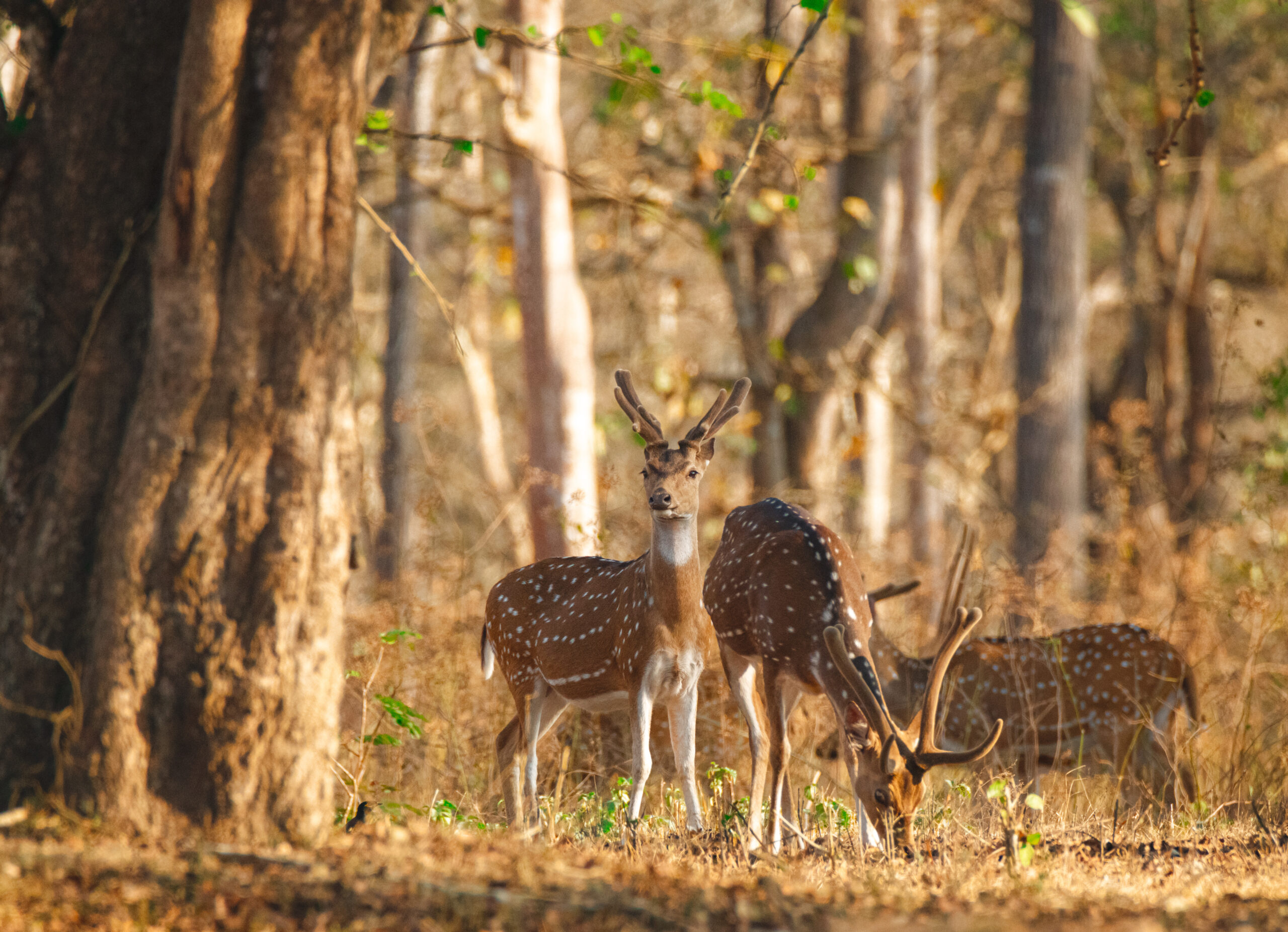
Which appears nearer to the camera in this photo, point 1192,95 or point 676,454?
point 676,454

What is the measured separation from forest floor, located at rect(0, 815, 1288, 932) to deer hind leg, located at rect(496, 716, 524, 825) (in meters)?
1.21

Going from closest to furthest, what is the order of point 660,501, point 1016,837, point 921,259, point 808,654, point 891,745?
point 1016,837 < point 891,745 < point 660,501 < point 808,654 < point 921,259

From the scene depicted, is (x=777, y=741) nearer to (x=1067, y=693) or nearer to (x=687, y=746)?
(x=687, y=746)

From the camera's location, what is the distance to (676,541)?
5.38 metres

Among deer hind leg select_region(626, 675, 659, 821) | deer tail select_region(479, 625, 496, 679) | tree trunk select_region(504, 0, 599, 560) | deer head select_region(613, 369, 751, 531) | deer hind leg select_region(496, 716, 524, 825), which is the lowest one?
deer hind leg select_region(496, 716, 524, 825)

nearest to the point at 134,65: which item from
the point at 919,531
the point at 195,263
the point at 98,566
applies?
the point at 195,263

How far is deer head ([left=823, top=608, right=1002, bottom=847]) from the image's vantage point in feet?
16.3

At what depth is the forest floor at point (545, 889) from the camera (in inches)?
137

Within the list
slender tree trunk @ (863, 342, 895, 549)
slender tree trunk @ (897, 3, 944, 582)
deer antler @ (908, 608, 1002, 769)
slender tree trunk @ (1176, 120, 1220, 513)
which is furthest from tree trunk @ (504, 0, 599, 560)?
slender tree trunk @ (1176, 120, 1220, 513)

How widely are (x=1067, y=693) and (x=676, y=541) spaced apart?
2.96 m

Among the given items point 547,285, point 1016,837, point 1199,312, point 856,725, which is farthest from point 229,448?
point 1199,312

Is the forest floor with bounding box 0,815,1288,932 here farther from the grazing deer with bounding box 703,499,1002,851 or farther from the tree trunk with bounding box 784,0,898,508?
the tree trunk with bounding box 784,0,898,508

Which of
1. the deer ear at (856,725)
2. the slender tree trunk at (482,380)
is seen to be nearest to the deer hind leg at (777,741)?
the deer ear at (856,725)

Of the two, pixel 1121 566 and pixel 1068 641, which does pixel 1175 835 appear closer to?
pixel 1068 641
